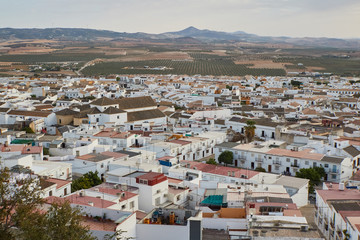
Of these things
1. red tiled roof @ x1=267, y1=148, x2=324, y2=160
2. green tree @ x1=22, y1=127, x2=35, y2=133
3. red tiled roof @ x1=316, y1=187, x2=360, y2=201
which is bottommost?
green tree @ x1=22, y1=127, x2=35, y2=133

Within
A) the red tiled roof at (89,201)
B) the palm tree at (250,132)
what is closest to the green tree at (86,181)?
the red tiled roof at (89,201)

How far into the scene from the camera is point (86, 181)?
70.5 feet

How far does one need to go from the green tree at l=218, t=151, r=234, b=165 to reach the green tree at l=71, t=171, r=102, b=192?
408 inches

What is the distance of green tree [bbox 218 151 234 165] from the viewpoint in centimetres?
3008

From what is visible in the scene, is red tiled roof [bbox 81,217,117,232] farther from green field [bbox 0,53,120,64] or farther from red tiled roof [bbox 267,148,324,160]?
green field [bbox 0,53,120,64]

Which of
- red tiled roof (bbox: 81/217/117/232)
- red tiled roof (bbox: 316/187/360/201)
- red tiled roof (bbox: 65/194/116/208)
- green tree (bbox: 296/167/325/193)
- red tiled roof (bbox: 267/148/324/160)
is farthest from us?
red tiled roof (bbox: 267/148/324/160)

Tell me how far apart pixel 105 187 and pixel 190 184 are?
14.7ft

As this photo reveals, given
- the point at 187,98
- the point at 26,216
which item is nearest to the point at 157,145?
the point at 26,216

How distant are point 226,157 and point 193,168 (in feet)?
20.5

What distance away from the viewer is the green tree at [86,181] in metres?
20.9

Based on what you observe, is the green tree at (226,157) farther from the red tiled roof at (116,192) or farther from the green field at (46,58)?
the green field at (46,58)

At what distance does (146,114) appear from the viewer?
149 feet

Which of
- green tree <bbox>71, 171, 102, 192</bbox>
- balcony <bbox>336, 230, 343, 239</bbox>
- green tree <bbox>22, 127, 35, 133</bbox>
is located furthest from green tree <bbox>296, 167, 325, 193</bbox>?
green tree <bbox>22, 127, 35, 133</bbox>

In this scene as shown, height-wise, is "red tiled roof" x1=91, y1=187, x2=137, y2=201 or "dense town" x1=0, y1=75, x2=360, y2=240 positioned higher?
"red tiled roof" x1=91, y1=187, x2=137, y2=201
